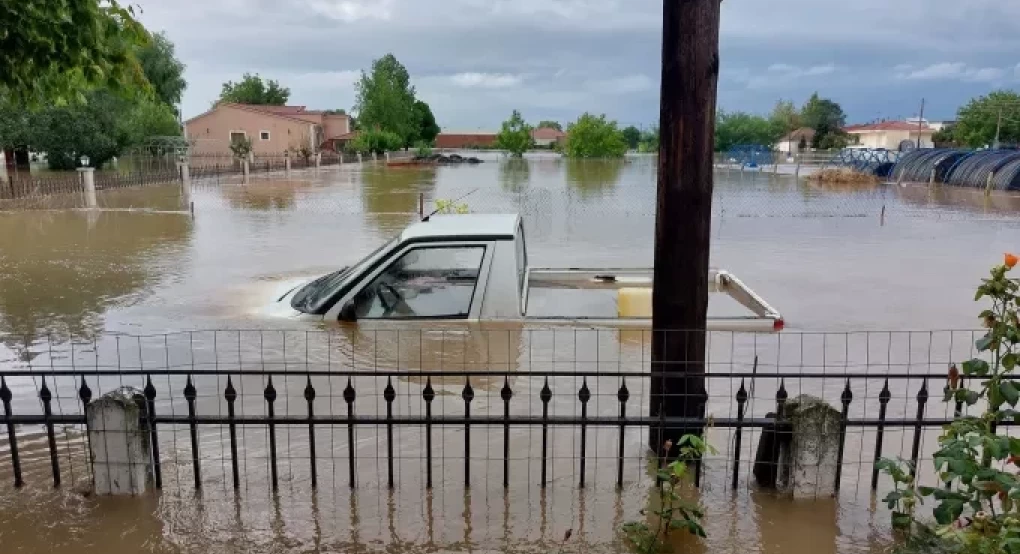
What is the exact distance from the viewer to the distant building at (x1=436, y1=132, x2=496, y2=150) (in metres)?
131

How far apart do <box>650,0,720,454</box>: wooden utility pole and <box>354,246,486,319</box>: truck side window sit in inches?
113

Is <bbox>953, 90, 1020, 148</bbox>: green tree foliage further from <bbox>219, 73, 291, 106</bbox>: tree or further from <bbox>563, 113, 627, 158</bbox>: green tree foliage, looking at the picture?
<bbox>219, 73, 291, 106</bbox>: tree

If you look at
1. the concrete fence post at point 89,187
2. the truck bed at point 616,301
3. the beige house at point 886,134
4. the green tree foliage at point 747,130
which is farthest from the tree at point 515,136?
the truck bed at point 616,301

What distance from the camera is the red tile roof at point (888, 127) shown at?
108500mm

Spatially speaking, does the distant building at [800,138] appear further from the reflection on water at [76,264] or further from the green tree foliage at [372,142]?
the reflection on water at [76,264]

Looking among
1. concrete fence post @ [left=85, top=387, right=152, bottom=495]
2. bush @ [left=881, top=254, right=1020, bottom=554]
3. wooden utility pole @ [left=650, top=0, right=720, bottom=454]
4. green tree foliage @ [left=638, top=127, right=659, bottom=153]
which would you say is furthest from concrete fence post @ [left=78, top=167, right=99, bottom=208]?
green tree foliage @ [left=638, top=127, right=659, bottom=153]

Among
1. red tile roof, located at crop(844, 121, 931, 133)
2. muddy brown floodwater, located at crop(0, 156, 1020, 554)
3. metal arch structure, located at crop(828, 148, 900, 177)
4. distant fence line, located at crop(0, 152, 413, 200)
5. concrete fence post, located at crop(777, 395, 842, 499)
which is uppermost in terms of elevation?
red tile roof, located at crop(844, 121, 931, 133)

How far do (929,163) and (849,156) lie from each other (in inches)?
644

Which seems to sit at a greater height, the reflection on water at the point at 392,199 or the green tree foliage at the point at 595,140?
the green tree foliage at the point at 595,140

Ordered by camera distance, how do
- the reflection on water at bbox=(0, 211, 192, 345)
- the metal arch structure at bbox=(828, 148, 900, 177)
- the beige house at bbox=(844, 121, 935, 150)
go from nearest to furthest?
the reflection on water at bbox=(0, 211, 192, 345) < the metal arch structure at bbox=(828, 148, 900, 177) < the beige house at bbox=(844, 121, 935, 150)

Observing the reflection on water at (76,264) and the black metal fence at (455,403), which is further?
the reflection on water at (76,264)

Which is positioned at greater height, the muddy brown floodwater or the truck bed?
the truck bed

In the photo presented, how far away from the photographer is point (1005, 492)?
3.05 meters

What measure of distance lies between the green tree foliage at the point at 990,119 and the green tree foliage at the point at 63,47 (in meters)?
79.3
